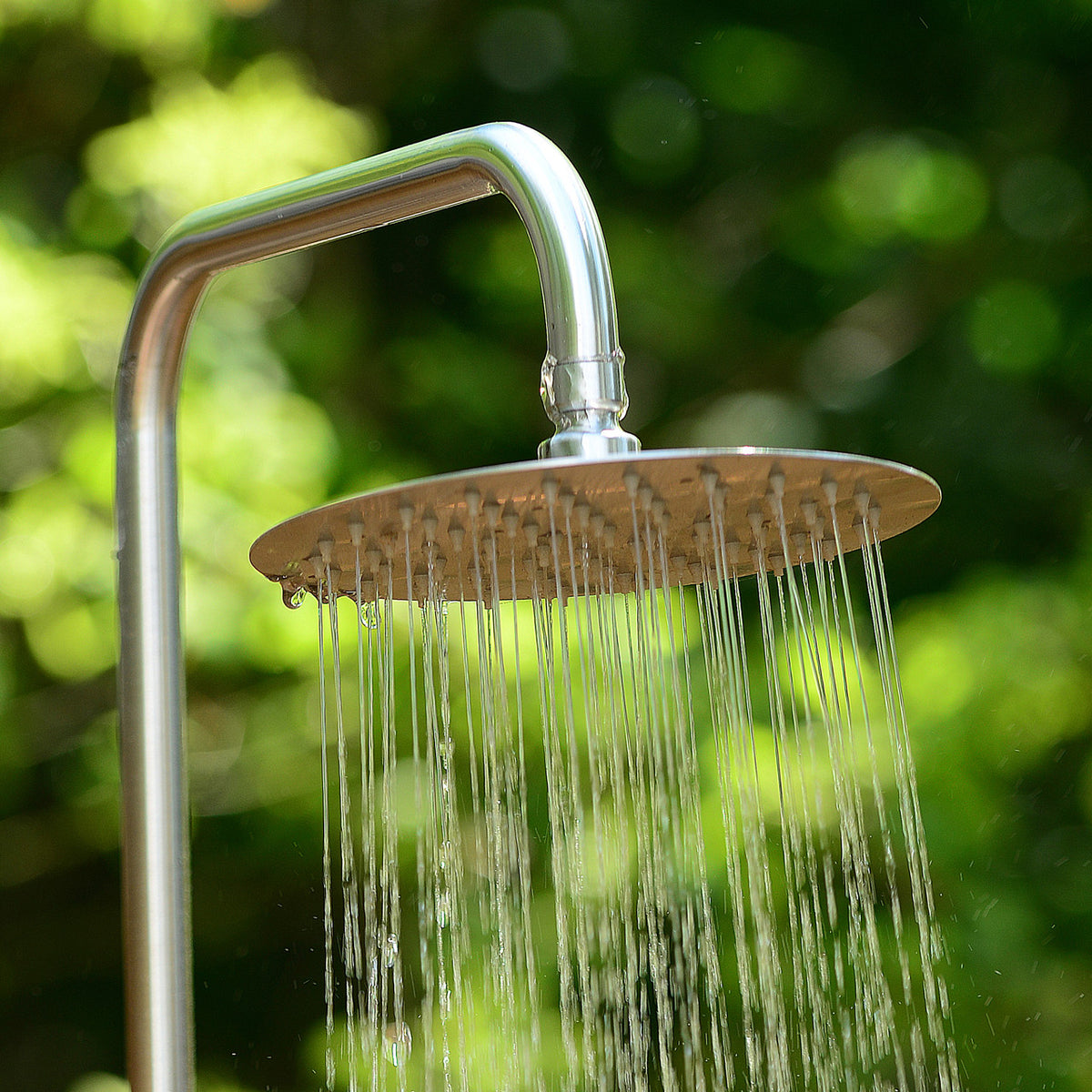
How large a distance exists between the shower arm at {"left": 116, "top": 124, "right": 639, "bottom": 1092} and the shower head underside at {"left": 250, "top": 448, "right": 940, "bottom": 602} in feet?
0.20

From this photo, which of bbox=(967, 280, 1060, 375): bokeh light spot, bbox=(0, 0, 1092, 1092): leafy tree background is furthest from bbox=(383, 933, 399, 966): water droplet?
bbox=(967, 280, 1060, 375): bokeh light spot

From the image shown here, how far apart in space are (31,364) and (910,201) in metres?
1.04

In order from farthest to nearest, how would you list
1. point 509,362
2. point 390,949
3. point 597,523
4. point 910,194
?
point 509,362
point 910,194
point 390,949
point 597,523

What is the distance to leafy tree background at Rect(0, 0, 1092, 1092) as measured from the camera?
147 cm

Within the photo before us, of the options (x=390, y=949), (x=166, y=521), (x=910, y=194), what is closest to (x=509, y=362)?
(x=910, y=194)

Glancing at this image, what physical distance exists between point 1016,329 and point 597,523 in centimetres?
141

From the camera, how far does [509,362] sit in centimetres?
170

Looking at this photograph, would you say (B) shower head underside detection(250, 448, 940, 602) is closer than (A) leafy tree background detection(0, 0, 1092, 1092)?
Yes

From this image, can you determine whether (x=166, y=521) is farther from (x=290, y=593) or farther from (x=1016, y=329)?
(x=1016, y=329)

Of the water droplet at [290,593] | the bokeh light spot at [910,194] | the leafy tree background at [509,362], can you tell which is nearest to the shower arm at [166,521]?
the water droplet at [290,593]

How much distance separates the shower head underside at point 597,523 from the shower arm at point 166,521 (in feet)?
0.20

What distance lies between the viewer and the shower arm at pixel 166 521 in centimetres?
40

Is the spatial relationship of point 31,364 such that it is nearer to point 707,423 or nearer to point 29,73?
point 29,73

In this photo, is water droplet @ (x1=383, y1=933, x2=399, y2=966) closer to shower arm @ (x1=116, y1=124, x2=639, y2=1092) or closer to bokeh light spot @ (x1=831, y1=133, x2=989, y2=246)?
shower arm @ (x1=116, y1=124, x2=639, y2=1092)
